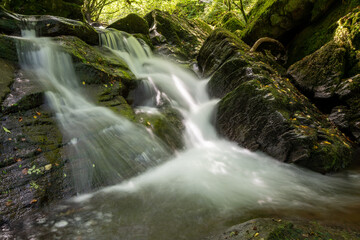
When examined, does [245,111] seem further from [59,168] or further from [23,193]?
[23,193]

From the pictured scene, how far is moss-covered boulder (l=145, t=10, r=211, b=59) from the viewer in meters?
9.77

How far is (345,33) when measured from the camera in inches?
202

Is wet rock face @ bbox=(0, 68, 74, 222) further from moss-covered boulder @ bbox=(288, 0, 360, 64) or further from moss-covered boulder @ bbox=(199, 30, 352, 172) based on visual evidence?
moss-covered boulder @ bbox=(288, 0, 360, 64)

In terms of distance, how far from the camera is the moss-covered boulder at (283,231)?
1.65 meters

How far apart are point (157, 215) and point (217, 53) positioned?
6.14 m

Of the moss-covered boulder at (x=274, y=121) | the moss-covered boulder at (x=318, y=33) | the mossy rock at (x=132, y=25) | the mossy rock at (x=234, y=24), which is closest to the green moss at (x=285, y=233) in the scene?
the moss-covered boulder at (x=274, y=121)

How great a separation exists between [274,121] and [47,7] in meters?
8.60

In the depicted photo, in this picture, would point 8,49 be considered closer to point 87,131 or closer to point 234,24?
point 87,131

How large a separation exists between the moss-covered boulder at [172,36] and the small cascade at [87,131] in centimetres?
563

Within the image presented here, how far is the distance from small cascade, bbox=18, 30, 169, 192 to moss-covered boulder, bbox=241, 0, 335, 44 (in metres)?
6.21

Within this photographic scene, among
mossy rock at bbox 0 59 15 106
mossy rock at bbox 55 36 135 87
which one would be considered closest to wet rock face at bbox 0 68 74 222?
mossy rock at bbox 0 59 15 106

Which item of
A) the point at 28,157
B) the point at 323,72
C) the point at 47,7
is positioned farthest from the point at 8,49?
the point at 323,72

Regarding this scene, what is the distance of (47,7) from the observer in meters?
7.00

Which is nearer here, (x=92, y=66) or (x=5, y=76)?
(x=5, y=76)
